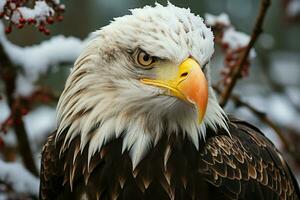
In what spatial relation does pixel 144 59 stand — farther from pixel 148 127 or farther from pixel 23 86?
pixel 23 86

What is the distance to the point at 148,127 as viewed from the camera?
12.2 feet

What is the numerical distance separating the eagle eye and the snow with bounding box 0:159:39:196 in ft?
3.86

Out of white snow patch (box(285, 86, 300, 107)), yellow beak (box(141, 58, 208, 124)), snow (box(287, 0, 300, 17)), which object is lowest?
white snow patch (box(285, 86, 300, 107))

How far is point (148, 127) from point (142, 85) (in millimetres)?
234

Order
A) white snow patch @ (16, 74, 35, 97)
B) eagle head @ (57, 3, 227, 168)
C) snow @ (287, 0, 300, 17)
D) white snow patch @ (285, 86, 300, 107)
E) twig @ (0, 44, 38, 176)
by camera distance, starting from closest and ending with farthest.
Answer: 1. eagle head @ (57, 3, 227, 168)
2. twig @ (0, 44, 38, 176)
3. white snow patch @ (16, 74, 35, 97)
4. white snow patch @ (285, 86, 300, 107)
5. snow @ (287, 0, 300, 17)

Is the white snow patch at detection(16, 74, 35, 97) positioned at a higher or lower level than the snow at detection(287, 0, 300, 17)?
lower

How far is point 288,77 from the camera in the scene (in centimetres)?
1408

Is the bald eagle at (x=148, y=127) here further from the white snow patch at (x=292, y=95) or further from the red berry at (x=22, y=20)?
the white snow patch at (x=292, y=95)

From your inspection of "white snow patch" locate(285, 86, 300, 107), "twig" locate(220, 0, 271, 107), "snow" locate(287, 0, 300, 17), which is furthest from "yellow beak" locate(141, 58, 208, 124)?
"snow" locate(287, 0, 300, 17)

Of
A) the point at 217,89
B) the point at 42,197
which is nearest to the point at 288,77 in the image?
the point at 217,89

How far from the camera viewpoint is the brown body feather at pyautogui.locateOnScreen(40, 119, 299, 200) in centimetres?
371

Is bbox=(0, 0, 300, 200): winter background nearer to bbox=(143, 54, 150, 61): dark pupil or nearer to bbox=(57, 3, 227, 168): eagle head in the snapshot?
bbox=(57, 3, 227, 168): eagle head

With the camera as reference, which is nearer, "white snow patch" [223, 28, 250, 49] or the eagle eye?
the eagle eye

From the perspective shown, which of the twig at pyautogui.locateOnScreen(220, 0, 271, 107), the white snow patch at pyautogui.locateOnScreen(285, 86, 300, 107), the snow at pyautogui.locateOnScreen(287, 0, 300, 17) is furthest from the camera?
the snow at pyautogui.locateOnScreen(287, 0, 300, 17)
